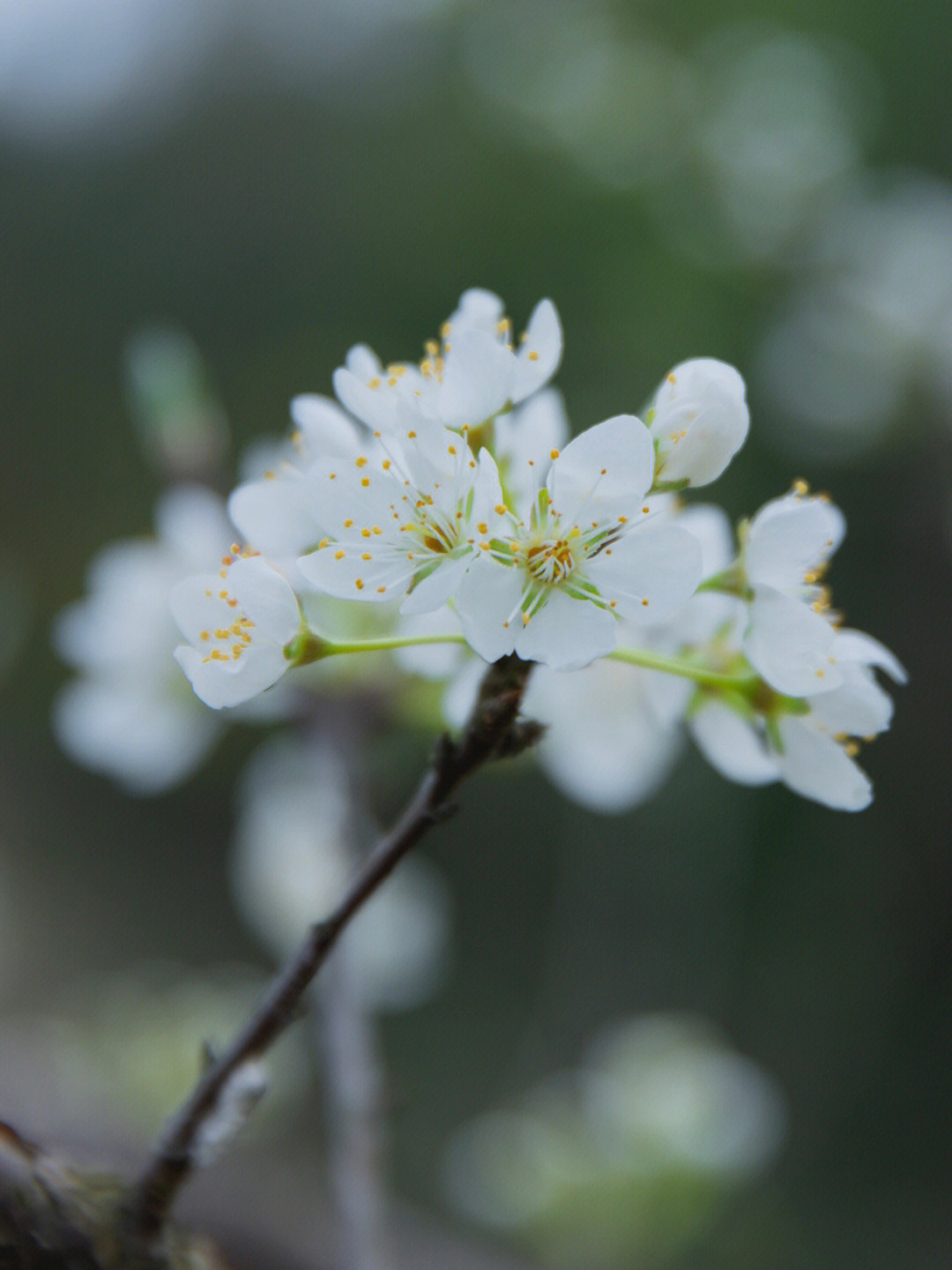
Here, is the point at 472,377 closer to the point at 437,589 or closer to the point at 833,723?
the point at 437,589

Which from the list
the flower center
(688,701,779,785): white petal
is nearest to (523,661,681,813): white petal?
(688,701,779,785): white petal

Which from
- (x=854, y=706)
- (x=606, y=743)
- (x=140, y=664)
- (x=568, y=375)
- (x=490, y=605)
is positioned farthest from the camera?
(x=568, y=375)

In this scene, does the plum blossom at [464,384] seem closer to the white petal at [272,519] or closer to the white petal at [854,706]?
the white petal at [272,519]

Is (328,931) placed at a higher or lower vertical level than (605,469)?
lower

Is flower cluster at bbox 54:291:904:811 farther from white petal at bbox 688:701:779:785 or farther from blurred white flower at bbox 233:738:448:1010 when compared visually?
blurred white flower at bbox 233:738:448:1010

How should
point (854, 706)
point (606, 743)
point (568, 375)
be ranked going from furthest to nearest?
point (568, 375)
point (606, 743)
point (854, 706)

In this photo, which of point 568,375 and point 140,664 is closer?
point 140,664

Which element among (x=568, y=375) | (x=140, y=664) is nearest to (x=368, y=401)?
(x=140, y=664)

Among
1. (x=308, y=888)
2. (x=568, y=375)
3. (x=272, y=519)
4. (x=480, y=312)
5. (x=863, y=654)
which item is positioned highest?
(x=568, y=375)
